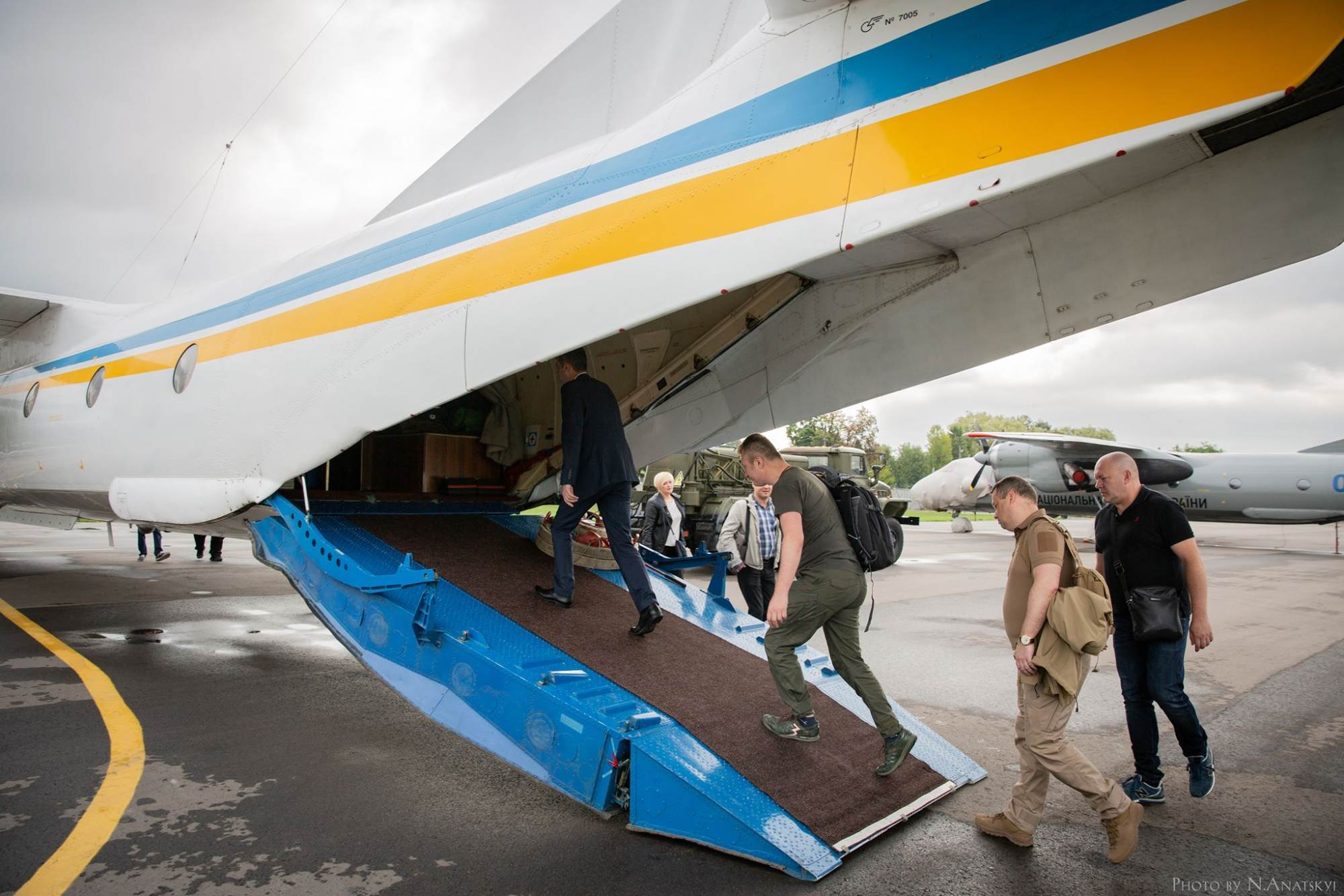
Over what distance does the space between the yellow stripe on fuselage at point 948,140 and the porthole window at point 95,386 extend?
13.5 feet

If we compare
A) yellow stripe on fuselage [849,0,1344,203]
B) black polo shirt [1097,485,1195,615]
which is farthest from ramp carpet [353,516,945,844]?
yellow stripe on fuselage [849,0,1344,203]

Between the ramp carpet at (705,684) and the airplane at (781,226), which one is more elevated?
the airplane at (781,226)

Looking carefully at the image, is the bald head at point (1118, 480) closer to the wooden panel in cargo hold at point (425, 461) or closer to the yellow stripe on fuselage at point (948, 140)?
the yellow stripe on fuselage at point (948, 140)

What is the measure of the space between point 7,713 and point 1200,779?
21.5 ft

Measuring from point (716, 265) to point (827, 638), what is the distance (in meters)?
1.74

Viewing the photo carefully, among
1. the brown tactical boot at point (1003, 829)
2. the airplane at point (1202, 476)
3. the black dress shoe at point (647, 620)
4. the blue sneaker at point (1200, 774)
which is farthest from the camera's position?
the airplane at point (1202, 476)

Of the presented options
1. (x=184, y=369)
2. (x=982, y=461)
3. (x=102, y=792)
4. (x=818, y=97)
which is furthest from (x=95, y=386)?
(x=982, y=461)

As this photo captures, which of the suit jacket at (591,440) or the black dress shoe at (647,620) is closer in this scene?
the black dress shoe at (647,620)

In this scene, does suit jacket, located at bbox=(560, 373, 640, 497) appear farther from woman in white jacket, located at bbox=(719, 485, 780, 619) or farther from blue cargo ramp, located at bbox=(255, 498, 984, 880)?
woman in white jacket, located at bbox=(719, 485, 780, 619)

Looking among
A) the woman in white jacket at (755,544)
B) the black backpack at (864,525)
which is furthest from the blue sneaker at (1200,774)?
the woman in white jacket at (755,544)

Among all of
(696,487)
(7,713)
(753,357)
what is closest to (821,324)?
(753,357)

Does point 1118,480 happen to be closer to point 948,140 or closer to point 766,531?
point 948,140

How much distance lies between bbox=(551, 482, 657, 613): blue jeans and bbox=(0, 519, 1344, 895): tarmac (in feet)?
1.10

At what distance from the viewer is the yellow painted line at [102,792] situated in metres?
2.71
